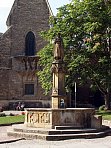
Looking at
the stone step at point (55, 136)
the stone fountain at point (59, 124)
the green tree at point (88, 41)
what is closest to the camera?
the stone step at point (55, 136)

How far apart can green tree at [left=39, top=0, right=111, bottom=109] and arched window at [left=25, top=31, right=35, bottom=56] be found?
9.79 meters

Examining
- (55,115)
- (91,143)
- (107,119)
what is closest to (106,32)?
(107,119)

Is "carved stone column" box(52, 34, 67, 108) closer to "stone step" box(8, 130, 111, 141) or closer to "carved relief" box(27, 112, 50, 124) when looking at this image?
"carved relief" box(27, 112, 50, 124)

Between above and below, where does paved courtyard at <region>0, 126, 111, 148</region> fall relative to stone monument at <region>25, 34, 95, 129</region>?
below

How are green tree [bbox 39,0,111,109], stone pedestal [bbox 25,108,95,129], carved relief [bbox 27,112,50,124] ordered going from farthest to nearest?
green tree [bbox 39,0,111,109] → carved relief [bbox 27,112,50,124] → stone pedestal [bbox 25,108,95,129]

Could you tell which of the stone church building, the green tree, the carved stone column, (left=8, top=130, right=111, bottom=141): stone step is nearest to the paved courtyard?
(left=8, top=130, right=111, bottom=141): stone step

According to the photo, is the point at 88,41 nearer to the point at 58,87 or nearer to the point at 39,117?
the point at 58,87

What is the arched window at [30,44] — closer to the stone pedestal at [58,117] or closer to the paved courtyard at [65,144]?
the stone pedestal at [58,117]

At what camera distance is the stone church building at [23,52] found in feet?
129

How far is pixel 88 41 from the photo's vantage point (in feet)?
98.1

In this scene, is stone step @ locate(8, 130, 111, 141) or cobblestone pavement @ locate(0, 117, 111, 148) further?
stone step @ locate(8, 130, 111, 141)

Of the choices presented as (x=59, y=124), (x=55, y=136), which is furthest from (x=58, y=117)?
(x=55, y=136)

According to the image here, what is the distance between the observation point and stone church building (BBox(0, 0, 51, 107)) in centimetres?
3919

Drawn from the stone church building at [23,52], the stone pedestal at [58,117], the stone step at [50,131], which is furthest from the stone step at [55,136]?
the stone church building at [23,52]
